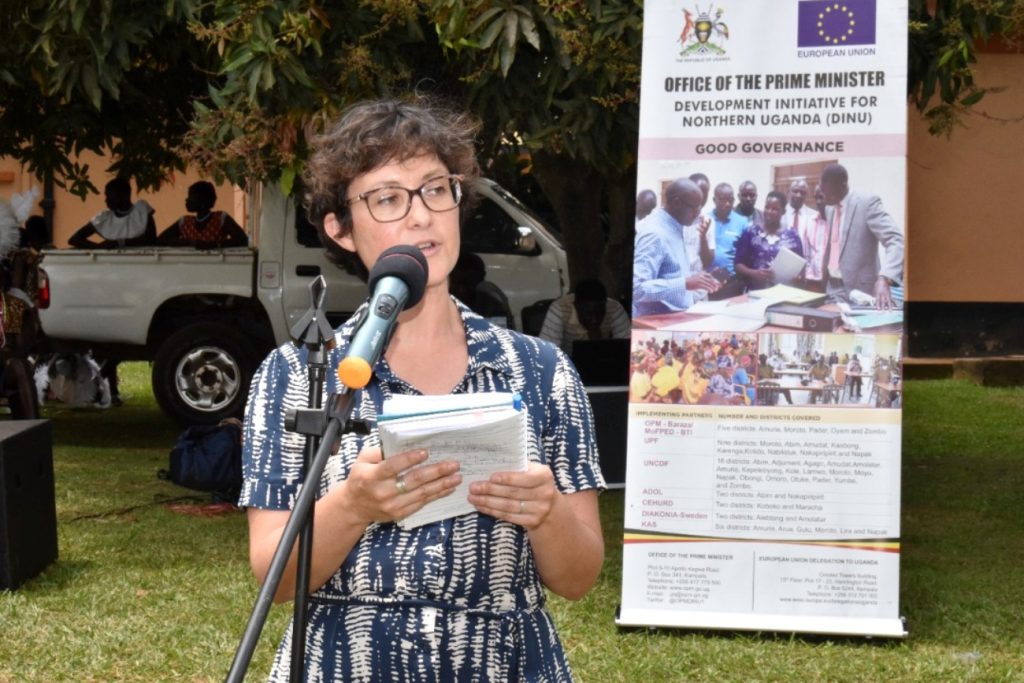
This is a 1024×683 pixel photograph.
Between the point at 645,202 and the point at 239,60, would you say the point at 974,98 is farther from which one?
the point at 239,60

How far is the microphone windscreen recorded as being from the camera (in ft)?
6.49

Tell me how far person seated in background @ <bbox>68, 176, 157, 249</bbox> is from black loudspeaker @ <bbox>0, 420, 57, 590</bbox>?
21.4 ft

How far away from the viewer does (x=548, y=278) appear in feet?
38.3

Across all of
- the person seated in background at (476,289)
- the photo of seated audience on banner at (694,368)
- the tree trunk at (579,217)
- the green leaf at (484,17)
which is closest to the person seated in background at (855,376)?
the photo of seated audience on banner at (694,368)

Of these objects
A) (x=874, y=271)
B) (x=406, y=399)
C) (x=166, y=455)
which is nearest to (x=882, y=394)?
(x=874, y=271)

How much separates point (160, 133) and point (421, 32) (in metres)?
5.23

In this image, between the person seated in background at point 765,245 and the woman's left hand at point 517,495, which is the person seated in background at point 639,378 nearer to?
the person seated in background at point 765,245

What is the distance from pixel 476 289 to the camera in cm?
1104

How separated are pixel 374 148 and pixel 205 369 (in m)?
10.2

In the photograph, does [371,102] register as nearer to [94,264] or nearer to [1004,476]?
[1004,476]

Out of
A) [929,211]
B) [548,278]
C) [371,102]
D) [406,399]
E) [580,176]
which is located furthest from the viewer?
[929,211]

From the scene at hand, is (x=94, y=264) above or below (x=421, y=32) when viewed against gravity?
below

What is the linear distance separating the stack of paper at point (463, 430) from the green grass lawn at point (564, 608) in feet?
12.0

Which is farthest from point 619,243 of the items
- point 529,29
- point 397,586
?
point 397,586
